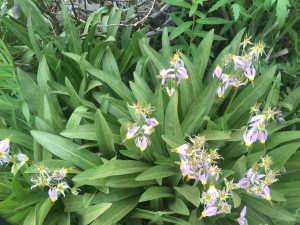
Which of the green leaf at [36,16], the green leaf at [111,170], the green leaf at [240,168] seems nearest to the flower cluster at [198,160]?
the green leaf at [240,168]

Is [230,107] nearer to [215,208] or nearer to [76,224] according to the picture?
[215,208]

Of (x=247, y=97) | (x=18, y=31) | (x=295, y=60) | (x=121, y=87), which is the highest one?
(x=18, y=31)

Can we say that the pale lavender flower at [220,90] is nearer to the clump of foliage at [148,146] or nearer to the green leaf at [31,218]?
the clump of foliage at [148,146]

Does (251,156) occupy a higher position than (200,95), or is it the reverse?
(200,95)

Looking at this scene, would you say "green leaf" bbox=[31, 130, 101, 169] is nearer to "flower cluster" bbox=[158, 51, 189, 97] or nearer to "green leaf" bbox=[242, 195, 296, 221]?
"flower cluster" bbox=[158, 51, 189, 97]

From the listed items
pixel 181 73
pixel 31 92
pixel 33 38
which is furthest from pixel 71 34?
pixel 181 73

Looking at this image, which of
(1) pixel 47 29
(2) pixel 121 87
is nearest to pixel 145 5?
(1) pixel 47 29
